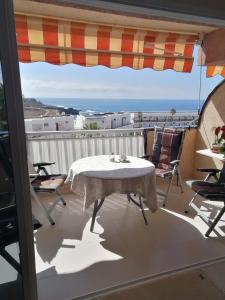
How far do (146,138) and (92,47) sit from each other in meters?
1.78

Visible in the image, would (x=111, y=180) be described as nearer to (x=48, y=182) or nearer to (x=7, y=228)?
(x=48, y=182)

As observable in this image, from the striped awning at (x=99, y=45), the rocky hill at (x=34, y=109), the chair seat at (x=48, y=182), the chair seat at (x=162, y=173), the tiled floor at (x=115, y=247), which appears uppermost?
the striped awning at (x=99, y=45)

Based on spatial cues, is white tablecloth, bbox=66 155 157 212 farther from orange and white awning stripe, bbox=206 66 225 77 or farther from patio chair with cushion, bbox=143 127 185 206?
orange and white awning stripe, bbox=206 66 225 77

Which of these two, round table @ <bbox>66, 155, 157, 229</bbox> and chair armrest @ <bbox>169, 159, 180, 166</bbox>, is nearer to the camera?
round table @ <bbox>66, 155, 157, 229</bbox>

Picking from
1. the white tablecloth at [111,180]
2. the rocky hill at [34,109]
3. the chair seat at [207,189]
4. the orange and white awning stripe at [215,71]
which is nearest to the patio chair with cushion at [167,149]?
the chair seat at [207,189]

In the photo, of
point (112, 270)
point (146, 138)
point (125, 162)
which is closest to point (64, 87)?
point (146, 138)

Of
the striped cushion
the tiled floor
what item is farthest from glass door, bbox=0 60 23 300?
the striped cushion

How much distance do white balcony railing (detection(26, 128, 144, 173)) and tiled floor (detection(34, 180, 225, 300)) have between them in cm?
95

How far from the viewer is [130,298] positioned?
185cm

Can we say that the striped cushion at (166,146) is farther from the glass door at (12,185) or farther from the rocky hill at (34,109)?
the glass door at (12,185)

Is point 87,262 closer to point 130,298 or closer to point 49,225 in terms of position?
point 130,298

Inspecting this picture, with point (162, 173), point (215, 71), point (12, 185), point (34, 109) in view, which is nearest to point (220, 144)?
point (162, 173)

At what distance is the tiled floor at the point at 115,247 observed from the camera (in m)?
2.08

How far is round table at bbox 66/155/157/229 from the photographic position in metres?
2.68
